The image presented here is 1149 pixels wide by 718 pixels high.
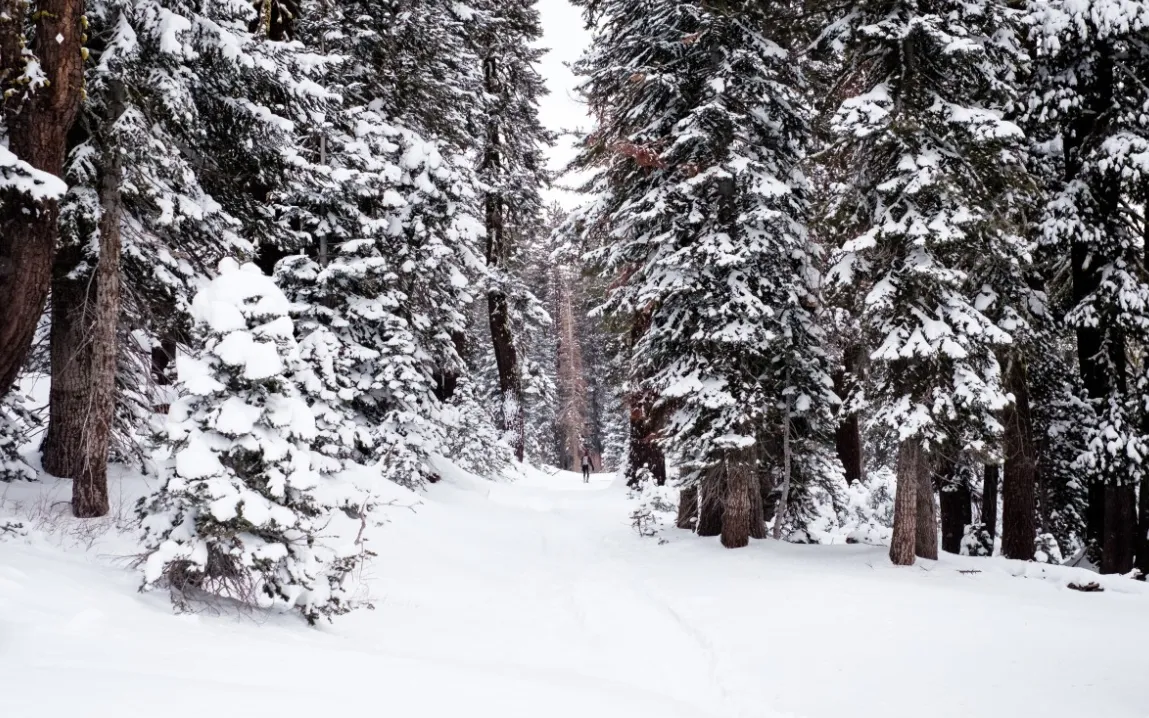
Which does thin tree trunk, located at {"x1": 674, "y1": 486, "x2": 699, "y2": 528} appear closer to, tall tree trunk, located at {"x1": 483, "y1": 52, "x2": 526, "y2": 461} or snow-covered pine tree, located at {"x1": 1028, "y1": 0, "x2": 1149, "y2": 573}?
snow-covered pine tree, located at {"x1": 1028, "y1": 0, "x2": 1149, "y2": 573}

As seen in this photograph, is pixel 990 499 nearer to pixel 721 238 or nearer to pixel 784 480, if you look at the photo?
pixel 784 480

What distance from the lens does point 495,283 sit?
21.4 meters

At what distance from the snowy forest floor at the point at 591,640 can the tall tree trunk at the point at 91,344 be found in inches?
24.8

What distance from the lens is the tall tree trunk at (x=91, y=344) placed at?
8.26 m

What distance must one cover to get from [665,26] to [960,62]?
193 inches

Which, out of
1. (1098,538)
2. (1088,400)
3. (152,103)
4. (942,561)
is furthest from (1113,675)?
(152,103)

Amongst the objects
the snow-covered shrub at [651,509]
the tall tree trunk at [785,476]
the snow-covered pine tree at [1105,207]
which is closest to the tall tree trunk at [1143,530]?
the snow-covered pine tree at [1105,207]

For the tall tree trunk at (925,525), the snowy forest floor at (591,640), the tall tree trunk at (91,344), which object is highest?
the tall tree trunk at (91,344)

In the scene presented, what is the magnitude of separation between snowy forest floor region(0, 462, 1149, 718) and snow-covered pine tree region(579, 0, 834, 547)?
7.39 feet

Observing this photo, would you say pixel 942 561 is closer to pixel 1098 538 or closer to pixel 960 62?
pixel 1098 538

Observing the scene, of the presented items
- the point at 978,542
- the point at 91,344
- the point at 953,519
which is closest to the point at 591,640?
the point at 91,344

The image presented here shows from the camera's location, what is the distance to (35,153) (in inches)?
262

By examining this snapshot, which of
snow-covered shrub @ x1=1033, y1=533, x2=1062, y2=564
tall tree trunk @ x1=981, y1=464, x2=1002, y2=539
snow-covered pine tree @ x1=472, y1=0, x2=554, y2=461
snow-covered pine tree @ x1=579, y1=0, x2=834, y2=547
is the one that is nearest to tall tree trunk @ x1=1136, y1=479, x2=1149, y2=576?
snow-covered shrub @ x1=1033, y1=533, x2=1062, y2=564

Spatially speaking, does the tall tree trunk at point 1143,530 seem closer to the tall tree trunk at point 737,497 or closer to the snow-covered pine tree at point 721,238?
the snow-covered pine tree at point 721,238
